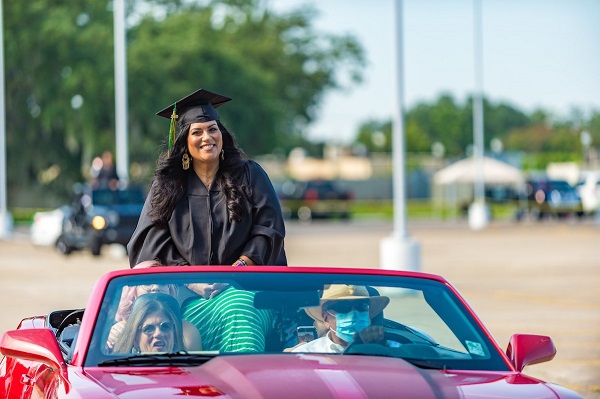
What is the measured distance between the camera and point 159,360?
15.1 ft

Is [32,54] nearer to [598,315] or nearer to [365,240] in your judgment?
[365,240]

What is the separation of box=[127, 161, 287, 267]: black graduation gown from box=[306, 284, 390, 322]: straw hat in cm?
126

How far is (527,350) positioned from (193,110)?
2.34 m

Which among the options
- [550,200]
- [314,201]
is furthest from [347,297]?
[314,201]

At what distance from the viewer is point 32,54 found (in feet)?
178

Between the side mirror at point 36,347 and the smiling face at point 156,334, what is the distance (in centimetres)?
30

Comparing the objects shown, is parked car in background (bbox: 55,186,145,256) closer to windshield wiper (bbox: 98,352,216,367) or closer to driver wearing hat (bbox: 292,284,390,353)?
driver wearing hat (bbox: 292,284,390,353)

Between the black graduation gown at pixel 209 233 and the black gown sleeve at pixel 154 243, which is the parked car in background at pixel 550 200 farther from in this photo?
the black gown sleeve at pixel 154 243

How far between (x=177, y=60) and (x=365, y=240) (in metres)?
24.3

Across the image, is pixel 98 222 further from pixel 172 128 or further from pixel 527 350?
pixel 527 350

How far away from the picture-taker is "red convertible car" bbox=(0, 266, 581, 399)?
439cm

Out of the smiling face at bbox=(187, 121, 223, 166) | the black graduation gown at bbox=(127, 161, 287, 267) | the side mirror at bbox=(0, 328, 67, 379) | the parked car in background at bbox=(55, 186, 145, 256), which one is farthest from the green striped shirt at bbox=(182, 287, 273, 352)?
the parked car in background at bbox=(55, 186, 145, 256)

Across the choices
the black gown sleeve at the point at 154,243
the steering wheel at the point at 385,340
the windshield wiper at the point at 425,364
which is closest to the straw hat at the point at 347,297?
the steering wheel at the point at 385,340

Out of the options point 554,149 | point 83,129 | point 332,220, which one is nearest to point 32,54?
point 83,129
